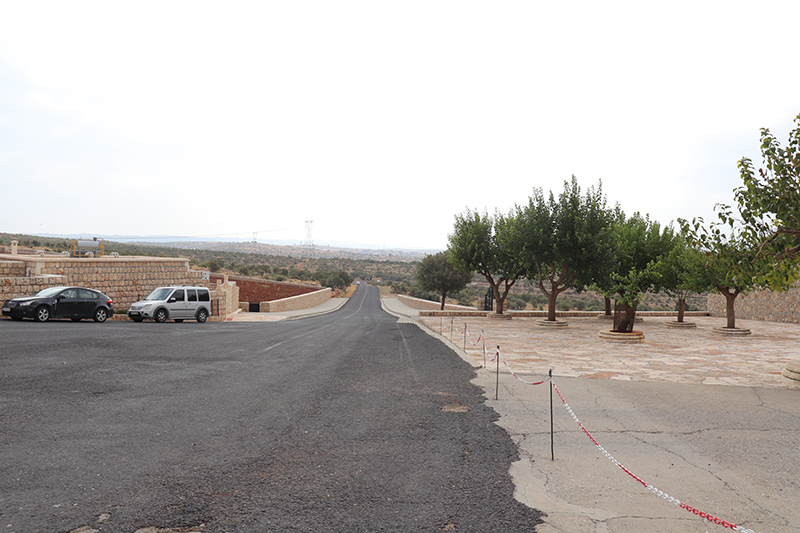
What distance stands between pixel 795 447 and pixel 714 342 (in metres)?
14.2

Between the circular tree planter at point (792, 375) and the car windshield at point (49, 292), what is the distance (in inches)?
936

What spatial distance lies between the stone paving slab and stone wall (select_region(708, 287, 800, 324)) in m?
6.11

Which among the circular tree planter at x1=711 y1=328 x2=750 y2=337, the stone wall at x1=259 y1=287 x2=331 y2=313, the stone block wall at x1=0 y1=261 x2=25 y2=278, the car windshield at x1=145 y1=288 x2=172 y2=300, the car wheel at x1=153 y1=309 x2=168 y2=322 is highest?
the stone block wall at x1=0 y1=261 x2=25 y2=278

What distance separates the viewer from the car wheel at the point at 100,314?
20.5 m

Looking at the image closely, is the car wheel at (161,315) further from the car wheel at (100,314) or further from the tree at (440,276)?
the tree at (440,276)

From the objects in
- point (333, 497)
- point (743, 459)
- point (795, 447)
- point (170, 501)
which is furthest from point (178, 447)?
point (795, 447)

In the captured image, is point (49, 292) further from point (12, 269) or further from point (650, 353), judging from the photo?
point (650, 353)

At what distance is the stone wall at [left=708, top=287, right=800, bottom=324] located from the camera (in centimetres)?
2875

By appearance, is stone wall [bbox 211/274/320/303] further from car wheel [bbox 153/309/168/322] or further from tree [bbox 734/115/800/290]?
tree [bbox 734/115/800/290]

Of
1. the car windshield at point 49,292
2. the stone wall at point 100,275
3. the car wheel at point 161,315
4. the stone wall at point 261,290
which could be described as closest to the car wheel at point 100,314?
the car windshield at point 49,292

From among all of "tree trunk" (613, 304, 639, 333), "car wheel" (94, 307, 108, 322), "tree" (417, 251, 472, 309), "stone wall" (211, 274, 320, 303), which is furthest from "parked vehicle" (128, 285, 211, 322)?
"tree" (417, 251, 472, 309)

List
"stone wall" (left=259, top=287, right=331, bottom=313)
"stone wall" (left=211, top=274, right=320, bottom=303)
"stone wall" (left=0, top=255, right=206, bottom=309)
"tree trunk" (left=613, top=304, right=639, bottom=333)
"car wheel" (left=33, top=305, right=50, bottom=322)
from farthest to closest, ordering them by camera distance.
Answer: "stone wall" (left=211, top=274, right=320, bottom=303) → "stone wall" (left=259, top=287, right=331, bottom=313) → "stone wall" (left=0, top=255, right=206, bottom=309) → "tree trunk" (left=613, top=304, right=639, bottom=333) → "car wheel" (left=33, top=305, right=50, bottom=322)

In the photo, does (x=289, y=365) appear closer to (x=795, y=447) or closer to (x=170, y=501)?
(x=170, y=501)

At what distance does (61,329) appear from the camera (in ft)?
52.3
